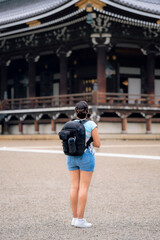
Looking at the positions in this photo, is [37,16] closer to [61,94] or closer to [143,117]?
[61,94]

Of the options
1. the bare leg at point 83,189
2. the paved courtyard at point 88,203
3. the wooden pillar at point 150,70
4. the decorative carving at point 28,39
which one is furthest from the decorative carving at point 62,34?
the bare leg at point 83,189

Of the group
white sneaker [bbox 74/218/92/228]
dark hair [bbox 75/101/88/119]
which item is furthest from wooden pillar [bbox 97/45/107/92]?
white sneaker [bbox 74/218/92/228]

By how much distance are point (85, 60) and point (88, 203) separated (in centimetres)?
1776

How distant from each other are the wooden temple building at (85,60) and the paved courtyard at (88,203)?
1083 centimetres

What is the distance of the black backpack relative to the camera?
11.3 feet

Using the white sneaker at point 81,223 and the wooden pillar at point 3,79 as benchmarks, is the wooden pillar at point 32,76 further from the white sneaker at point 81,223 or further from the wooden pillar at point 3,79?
the white sneaker at point 81,223

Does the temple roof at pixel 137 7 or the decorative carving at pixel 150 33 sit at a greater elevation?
the temple roof at pixel 137 7

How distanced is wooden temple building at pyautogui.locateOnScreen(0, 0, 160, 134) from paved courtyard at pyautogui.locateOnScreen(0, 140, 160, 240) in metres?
10.8

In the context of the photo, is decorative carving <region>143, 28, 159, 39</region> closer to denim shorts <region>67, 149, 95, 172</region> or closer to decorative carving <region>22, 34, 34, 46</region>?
decorative carving <region>22, 34, 34, 46</region>

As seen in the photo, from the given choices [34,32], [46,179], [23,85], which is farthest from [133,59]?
[46,179]

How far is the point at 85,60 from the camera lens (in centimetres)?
2188

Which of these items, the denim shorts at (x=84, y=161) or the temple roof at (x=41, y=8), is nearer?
the denim shorts at (x=84, y=161)

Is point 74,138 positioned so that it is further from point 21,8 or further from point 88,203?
point 21,8

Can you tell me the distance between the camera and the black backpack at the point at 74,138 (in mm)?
3455
